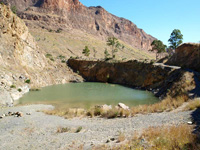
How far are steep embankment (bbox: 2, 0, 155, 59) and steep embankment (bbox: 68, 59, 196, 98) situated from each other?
27.8 meters

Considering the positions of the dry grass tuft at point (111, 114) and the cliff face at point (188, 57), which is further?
the cliff face at point (188, 57)

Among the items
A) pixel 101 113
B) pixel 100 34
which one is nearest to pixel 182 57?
pixel 101 113

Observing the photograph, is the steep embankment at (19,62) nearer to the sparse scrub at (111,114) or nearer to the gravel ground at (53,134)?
the gravel ground at (53,134)

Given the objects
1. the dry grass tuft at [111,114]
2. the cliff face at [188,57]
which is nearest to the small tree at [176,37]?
the cliff face at [188,57]

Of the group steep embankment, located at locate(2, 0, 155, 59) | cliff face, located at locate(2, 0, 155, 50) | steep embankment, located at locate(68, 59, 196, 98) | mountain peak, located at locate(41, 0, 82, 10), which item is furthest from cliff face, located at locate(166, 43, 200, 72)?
mountain peak, located at locate(41, 0, 82, 10)

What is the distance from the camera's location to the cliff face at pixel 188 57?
2744 centimetres

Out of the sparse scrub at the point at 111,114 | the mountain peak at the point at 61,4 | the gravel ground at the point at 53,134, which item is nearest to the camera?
the gravel ground at the point at 53,134

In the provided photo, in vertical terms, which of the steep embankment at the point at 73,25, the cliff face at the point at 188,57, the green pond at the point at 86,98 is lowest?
the green pond at the point at 86,98

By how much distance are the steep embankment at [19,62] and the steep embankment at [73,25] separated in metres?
32.3

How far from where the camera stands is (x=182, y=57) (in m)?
34.2

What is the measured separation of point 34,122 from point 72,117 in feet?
9.94

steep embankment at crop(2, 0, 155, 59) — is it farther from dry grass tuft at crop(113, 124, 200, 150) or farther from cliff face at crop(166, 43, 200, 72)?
dry grass tuft at crop(113, 124, 200, 150)

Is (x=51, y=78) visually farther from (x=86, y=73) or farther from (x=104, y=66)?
(x=104, y=66)

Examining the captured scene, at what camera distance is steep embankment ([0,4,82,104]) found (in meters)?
29.0
